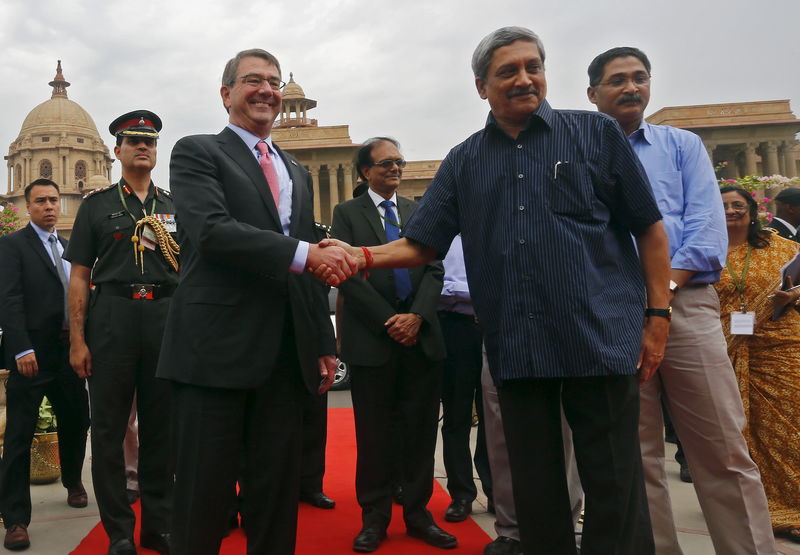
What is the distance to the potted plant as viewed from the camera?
4855 millimetres

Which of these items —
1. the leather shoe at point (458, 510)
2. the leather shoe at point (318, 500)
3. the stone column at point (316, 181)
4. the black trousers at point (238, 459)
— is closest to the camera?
the black trousers at point (238, 459)

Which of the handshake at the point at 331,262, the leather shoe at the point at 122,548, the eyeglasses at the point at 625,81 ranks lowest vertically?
the leather shoe at the point at 122,548

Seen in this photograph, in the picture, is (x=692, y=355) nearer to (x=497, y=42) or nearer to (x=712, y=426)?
(x=712, y=426)

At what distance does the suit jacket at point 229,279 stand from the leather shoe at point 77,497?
256cm

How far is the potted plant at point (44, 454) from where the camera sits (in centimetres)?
486

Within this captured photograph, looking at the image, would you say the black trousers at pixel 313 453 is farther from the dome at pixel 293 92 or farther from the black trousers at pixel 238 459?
the dome at pixel 293 92

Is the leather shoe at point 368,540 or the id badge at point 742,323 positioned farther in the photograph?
the id badge at point 742,323

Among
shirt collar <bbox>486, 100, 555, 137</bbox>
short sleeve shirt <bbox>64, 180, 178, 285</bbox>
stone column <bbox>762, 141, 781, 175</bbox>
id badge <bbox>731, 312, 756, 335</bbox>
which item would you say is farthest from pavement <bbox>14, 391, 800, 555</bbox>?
stone column <bbox>762, 141, 781, 175</bbox>

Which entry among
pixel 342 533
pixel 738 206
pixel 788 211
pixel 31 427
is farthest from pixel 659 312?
pixel 788 211

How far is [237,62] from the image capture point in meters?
2.54

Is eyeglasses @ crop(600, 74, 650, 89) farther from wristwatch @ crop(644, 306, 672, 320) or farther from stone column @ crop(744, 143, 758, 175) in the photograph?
stone column @ crop(744, 143, 758, 175)

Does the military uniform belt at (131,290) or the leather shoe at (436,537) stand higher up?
the military uniform belt at (131,290)

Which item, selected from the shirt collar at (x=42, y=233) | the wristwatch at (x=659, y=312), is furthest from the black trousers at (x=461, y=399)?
the shirt collar at (x=42, y=233)

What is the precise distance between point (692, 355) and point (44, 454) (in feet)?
15.1
